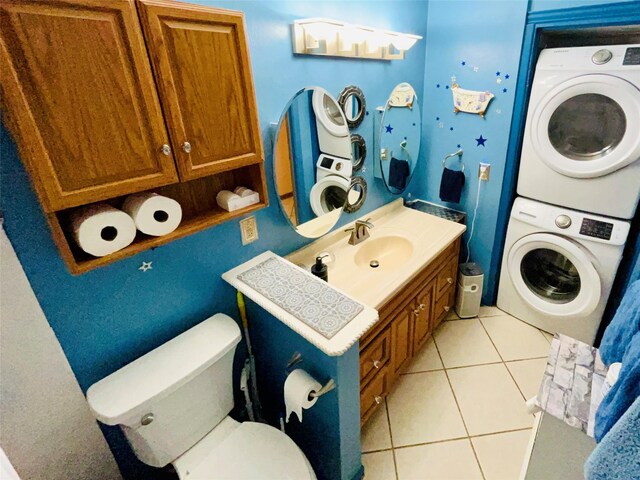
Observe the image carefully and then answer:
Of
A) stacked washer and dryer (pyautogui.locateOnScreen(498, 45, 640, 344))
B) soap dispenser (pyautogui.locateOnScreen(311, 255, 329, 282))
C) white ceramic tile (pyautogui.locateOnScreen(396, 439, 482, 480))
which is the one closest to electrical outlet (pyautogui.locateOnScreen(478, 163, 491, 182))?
stacked washer and dryer (pyautogui.locateOnScreen(498, 45, 640, 344))

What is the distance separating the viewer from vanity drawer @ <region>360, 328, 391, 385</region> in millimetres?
1438

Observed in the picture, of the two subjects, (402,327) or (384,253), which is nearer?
(402,327)

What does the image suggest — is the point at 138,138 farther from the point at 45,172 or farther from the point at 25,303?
the point at 25,303

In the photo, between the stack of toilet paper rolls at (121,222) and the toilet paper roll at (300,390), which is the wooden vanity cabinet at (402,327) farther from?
the stack of toilet paper rolls at (121,222)

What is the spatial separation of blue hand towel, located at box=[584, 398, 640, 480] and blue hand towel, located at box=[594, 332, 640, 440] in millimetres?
136

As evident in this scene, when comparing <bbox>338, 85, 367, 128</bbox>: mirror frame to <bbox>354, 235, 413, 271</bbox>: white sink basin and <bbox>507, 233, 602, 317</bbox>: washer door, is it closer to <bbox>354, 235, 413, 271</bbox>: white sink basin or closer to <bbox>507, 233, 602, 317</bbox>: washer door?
<bbox>354, 235, 413, 271</bbox>: white sink basin

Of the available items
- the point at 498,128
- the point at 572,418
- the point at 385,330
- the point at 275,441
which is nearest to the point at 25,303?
the point at 275,441

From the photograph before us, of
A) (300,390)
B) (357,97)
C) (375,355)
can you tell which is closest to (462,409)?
(375,355)

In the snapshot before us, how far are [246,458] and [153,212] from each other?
3.14 ft

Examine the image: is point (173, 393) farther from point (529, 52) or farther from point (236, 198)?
point (529, 52)

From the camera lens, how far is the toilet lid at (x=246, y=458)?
45.9 inches

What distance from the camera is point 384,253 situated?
6.64 ft

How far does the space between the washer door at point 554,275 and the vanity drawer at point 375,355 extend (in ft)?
3.98

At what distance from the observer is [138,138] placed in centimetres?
89
